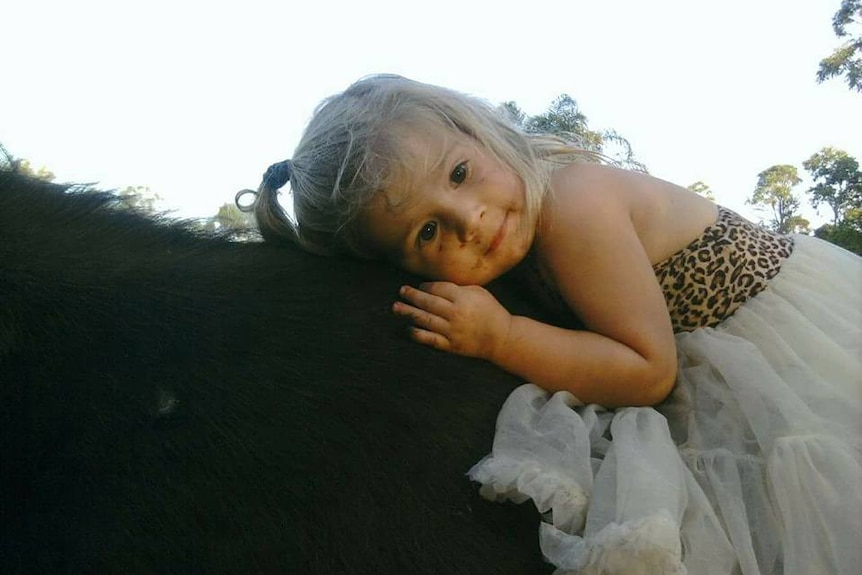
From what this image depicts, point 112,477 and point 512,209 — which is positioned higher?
point 512,209

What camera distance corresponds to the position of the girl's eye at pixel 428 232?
1.35 m

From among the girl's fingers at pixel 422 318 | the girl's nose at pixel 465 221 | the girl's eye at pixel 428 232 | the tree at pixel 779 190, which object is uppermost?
the girl's nose at pixel 465 221

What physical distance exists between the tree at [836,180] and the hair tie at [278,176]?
42.1 feet

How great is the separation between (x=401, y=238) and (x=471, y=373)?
0.32 metres

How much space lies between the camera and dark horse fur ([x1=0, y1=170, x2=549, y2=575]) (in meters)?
0.88

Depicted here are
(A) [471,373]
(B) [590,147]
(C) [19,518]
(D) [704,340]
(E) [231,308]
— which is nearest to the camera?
(C) [19,518]

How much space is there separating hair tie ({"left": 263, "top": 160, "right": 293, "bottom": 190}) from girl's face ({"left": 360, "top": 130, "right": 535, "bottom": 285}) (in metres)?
0.26

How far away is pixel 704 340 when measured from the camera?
4.42ft

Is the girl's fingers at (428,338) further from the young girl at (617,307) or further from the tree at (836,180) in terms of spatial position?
the tree at (836,180)

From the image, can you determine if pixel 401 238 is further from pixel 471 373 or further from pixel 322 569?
pixel 322 569

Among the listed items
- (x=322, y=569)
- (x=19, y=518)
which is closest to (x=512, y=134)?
(x=322, y=569)

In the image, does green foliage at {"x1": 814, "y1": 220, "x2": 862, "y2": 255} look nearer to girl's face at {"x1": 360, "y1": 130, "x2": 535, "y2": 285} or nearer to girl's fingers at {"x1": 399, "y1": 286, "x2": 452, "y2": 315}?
girl's face at {"x1": 360, "y1": 130, "x2": 535, "y2": 285}

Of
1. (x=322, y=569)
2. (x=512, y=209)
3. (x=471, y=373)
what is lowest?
(x=322, y=569)

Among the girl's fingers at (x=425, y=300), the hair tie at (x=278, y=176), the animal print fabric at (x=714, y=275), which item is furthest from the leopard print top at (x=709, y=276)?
the hair tie at (x=278, y=176)
